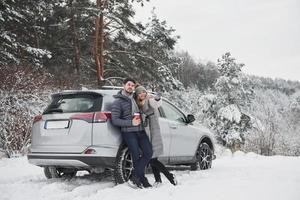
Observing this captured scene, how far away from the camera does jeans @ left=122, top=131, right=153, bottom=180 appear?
22.1ft

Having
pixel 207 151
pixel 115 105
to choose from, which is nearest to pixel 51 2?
pixel 207 151

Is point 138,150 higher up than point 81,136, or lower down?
lower down

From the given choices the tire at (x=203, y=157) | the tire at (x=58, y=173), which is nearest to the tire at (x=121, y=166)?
the tire at (x=58, y=173)

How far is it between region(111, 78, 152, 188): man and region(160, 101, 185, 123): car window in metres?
1.68

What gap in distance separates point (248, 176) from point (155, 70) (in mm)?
18232

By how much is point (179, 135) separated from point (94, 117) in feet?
7.66

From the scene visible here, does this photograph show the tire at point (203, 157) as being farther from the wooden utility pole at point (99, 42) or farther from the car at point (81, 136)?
the wooden utility pole at point (99, 42)

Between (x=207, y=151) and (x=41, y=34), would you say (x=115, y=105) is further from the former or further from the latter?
(x=41, y=34)

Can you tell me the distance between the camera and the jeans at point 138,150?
22.1 feet

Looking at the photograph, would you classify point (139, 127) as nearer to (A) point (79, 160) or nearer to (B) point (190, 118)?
(A) point (79, 160)

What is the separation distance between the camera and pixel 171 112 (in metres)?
8.83

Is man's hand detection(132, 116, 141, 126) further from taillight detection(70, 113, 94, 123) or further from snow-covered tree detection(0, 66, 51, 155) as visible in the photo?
snow-covered tree detection(0, 66, 51, 155)

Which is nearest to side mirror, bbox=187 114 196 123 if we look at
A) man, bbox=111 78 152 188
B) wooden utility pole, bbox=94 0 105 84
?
man, bbox=111 78 152 188

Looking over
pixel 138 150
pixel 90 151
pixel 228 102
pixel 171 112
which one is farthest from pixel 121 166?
pixel 228 102
